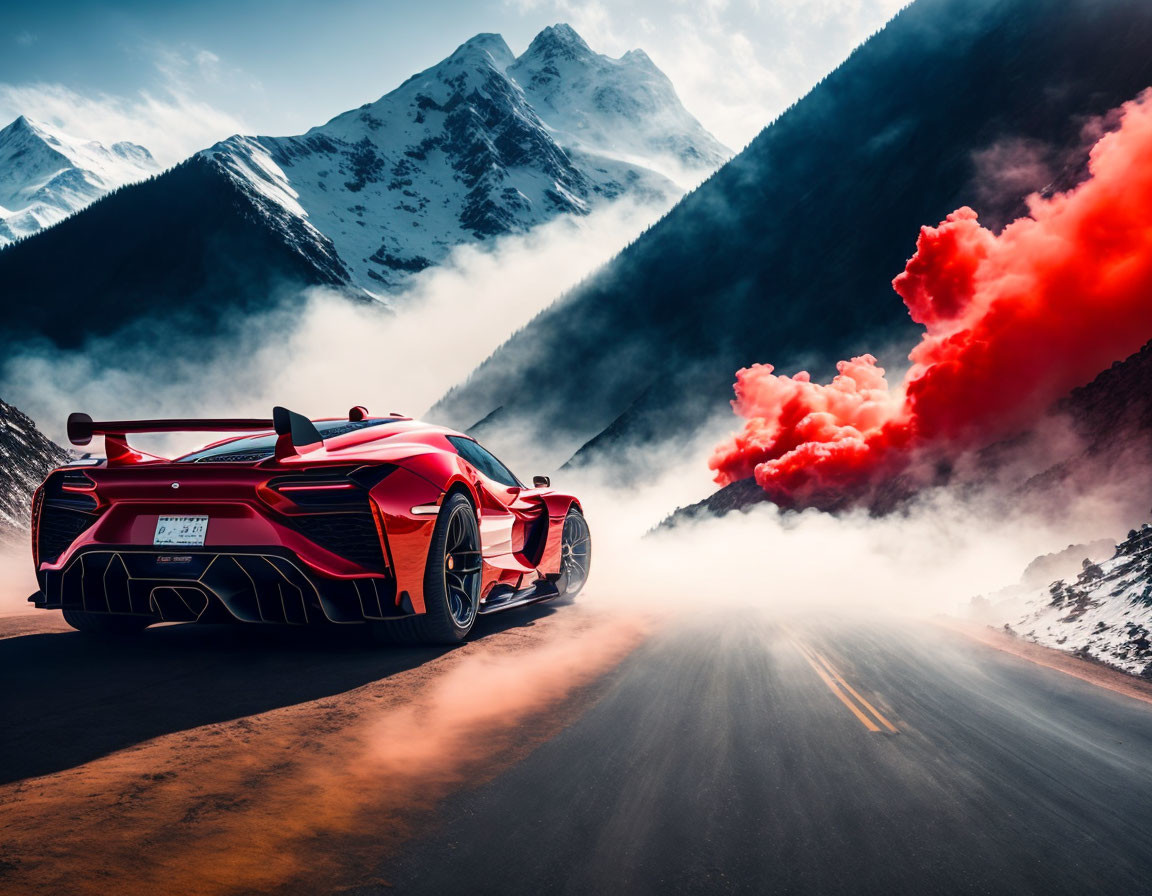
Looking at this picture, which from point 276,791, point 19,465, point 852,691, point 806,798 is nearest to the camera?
point 276,791

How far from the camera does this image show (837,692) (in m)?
5.14

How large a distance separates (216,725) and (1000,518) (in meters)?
20.1

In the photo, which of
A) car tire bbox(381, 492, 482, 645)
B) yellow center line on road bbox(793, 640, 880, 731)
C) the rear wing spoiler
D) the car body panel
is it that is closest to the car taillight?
the car body panel

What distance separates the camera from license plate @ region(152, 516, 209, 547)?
404cm

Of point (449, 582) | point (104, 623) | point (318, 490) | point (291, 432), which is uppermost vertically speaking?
point (291, 432)

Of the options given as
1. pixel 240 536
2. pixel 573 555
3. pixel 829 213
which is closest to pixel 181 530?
pixel 240 536

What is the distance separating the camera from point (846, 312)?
6888 centimetres

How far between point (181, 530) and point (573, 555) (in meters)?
5.06

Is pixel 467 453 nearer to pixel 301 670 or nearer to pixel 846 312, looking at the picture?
pixel 301 670

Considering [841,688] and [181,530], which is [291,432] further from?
[841,688]

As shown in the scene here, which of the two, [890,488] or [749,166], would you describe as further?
[749,166]

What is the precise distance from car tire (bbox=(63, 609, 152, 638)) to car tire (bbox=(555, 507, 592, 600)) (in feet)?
12.4

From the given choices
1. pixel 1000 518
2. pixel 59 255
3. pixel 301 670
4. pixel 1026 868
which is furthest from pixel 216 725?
pixel 59 255

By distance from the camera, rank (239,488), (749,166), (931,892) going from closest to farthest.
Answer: (931,892), (239,488), (749,166)
